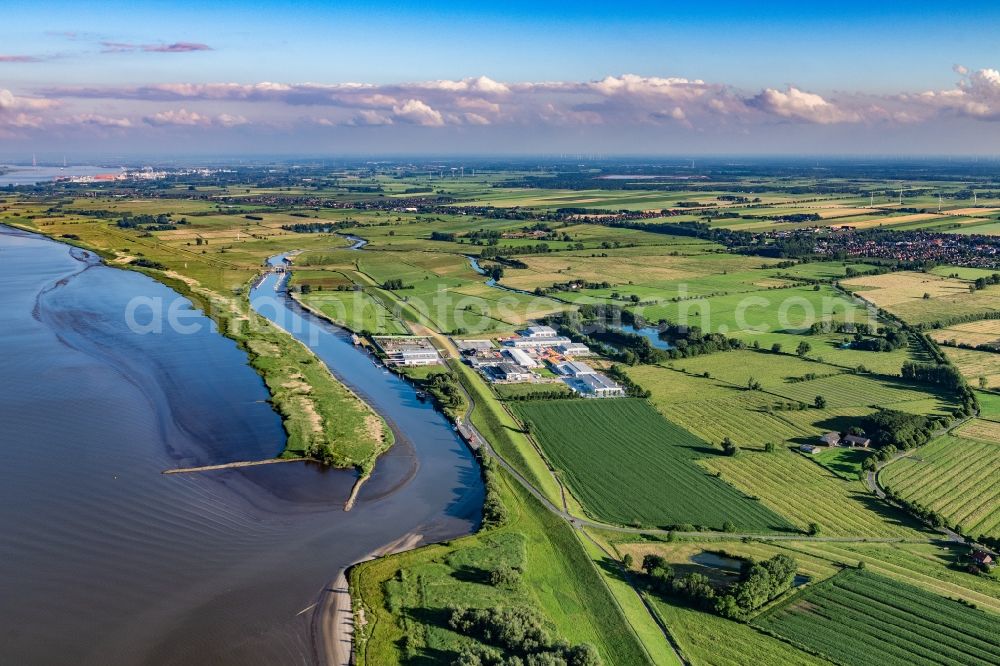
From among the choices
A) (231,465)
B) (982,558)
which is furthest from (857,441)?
(231,465)

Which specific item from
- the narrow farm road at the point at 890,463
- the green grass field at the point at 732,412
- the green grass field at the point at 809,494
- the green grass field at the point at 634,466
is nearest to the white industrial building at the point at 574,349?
the green grass field at the point at 732,412

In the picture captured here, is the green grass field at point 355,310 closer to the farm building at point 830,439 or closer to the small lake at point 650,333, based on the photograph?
the small lake at point 650,333

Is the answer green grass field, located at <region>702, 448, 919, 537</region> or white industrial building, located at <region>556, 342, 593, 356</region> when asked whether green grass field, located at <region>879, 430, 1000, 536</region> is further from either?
white industrial building, located at <region>556, 342, 593, 356</region>

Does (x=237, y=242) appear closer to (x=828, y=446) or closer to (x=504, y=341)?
(x=504, y=341)

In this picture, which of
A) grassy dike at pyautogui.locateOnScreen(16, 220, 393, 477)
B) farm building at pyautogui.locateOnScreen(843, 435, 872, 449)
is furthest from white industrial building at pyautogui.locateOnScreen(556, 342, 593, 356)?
farm building at pyautogui.locateOnScreen(843, 435, 872, 449)

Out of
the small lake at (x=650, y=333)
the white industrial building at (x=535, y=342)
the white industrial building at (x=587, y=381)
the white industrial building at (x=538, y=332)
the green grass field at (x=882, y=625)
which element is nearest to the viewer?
the green grass field at (x=882, y=625)

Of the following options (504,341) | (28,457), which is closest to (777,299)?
(504,341)

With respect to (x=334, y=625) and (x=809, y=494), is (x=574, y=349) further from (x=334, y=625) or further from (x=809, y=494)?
(x=334, y=625)
